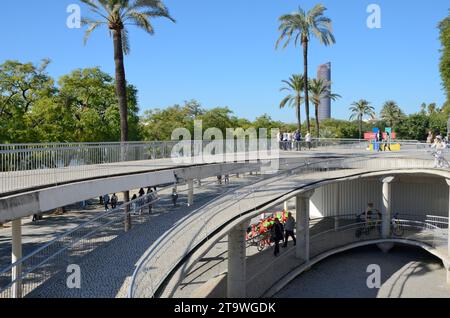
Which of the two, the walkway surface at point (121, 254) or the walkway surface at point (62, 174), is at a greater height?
the walkway surface at point (62, 174)

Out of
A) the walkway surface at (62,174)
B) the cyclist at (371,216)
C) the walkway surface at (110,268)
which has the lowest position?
the cyclist at (371,216)

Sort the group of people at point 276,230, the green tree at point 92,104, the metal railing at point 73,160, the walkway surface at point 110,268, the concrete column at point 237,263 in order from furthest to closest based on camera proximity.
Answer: the green tree at point 92,104 → the group of people at point 276,230 → the concrete column at point 237,263 → the metal railing at point 73,160 → the walkway surface at point 110,268

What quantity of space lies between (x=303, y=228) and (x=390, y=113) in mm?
71257

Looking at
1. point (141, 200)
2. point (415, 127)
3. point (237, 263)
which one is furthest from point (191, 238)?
point (415, 127)

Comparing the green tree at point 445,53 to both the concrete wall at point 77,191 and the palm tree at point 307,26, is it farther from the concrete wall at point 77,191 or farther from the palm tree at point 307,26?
the concrete wall at point 77,191

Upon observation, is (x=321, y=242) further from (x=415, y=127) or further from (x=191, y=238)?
(x=415, y=127)

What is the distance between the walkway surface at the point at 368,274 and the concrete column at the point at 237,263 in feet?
7.91

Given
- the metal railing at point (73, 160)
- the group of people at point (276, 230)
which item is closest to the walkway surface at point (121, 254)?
the metal railing at point (73, 160)

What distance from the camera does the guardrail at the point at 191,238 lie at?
8.88 meters

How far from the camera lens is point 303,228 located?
19.7 m
